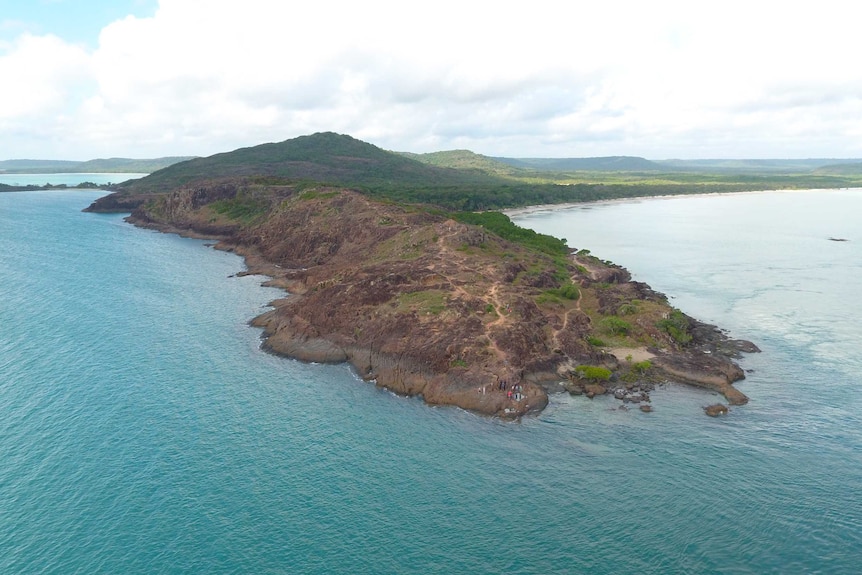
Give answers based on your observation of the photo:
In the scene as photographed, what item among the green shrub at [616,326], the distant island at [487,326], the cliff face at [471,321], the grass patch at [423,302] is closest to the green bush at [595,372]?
the distant island at [487,326]

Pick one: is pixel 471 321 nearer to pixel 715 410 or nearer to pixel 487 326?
pixel 487 326

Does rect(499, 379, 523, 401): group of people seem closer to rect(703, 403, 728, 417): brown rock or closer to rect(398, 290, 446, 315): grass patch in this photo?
rect(398, 290, 446, 315): grass patch

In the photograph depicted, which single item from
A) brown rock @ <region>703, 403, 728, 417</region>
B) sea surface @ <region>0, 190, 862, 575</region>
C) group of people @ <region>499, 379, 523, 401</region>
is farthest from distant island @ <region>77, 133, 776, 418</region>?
sea surface @ <region>0, 190, 862, 575</region>

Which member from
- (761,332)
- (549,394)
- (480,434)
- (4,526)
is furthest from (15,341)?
(761,332)

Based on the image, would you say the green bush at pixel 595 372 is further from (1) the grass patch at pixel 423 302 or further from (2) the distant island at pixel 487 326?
(1) the grass patch at pixel 423 302

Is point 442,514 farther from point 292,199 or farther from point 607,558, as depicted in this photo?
point 292,199

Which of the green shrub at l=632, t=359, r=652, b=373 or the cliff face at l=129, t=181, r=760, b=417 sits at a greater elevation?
the cliff face at l=129, t=181, r=760, b=417
